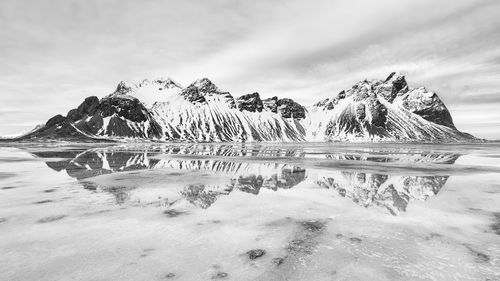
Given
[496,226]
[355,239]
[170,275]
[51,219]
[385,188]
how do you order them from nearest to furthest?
[170,275] → [355,239] → [496,226] → [51,219] → [385,188]

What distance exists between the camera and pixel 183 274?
7586mm

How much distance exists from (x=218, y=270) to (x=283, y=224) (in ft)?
15.1

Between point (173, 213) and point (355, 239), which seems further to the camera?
point (173, 213)

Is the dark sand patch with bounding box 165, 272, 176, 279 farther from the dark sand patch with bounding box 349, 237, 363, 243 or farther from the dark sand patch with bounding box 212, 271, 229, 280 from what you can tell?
the dark sand patch with bounding box 349, 237, 363, 243

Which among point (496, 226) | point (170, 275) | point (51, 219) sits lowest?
point (496, 226)

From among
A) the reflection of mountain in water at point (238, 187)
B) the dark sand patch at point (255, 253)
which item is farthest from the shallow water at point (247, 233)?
the reflection of mountain in water at point (238, 187)

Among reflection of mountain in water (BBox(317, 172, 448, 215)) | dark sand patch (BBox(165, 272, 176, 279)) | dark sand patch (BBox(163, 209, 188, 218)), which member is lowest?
dark sand patch (BBox(165, 272, 176, 279))

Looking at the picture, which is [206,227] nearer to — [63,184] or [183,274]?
[183,274]

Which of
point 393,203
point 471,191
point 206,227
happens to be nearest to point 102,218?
point 206,227

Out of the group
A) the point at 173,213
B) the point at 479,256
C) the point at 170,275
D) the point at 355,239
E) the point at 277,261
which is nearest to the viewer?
the point at 170,275

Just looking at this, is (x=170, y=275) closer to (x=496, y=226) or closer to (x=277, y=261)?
(x=277, y=261)

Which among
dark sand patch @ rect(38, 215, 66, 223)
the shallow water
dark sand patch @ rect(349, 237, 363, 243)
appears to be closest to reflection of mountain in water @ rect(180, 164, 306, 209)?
the shallow water

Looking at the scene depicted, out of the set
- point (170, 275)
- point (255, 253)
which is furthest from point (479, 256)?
point (170, 275)

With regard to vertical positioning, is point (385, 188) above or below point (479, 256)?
above
